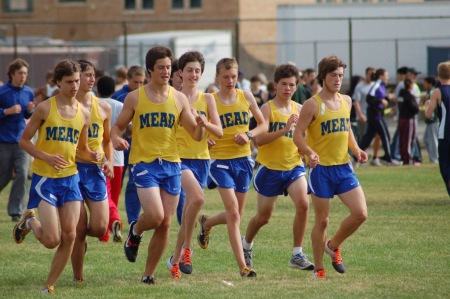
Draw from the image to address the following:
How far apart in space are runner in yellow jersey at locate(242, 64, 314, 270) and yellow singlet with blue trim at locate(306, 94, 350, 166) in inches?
21.0

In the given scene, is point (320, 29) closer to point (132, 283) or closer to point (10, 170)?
point (10, 170)

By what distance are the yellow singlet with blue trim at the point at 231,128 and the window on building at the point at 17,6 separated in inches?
1684

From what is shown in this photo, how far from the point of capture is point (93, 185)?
31.1ft

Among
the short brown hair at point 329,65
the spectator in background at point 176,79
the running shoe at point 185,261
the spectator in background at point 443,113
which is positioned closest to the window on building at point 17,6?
the spectator in background at point 443,113

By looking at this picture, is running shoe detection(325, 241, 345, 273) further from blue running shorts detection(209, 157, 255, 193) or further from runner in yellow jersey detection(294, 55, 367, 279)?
blue running shorts detection(209, 157, 255, 193)

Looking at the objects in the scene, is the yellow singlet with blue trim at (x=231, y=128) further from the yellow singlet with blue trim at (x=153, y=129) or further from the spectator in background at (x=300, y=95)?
the spectator in background at (x=300, y=95)

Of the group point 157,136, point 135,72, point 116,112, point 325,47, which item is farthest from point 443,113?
point 325,47

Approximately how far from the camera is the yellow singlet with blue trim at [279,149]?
34.1 feet

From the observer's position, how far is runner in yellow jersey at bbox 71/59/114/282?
941 centimetres

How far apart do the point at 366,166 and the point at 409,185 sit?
4560mm

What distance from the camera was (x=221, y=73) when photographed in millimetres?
10273

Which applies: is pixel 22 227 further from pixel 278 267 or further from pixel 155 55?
pixel 278 267

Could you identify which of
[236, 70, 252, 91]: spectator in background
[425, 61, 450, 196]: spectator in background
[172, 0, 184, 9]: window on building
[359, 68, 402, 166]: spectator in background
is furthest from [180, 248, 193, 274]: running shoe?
[172, 0, 184, 9]: window on building

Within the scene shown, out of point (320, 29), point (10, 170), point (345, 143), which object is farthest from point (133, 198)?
point (320, 29)
